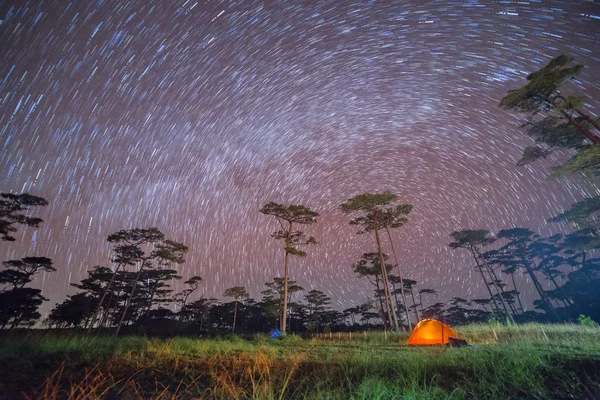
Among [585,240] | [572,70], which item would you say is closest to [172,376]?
[572,70]

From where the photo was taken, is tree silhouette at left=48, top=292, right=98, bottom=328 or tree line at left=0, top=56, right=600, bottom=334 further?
tree silhouette at left=48, top=292, right=98, bottom=328

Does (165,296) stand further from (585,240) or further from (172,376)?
(585,240)

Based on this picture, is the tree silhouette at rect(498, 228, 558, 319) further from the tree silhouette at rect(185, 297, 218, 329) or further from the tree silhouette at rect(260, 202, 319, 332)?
the tree silhouette at rect(185, 297, 218, 329)

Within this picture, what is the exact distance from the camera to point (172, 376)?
5.11 metres

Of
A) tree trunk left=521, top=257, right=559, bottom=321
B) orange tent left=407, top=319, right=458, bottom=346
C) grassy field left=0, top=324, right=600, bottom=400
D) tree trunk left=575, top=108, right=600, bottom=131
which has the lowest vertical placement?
grassy field left=0, top=324, right=600, bottom=400

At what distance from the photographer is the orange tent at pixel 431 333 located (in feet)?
45.1

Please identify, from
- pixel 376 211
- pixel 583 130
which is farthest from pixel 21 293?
pixel 583 130

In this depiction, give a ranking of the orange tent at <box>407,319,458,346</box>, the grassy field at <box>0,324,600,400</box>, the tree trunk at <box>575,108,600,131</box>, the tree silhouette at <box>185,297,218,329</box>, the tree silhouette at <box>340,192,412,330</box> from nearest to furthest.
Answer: the grassy field at <box>0,324,600,400</box> < the tree trunk at <box>575,108,600,131</box> < the orange tent at <box>407,319,458,346</box> < the tree silhouette at <box>340,192,412,330</box> < the tree silhouette at <box>185,297,218,329</box>

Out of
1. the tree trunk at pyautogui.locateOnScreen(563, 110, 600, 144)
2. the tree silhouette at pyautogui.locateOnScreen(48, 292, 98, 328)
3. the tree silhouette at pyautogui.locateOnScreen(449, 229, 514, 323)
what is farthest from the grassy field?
the tree silhouette at pyautogui.locateOnScreen(48, 292, 98, 328)

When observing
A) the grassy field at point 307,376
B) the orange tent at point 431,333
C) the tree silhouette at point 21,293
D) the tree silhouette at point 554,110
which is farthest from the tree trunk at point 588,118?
the tree silhouette at point 21,293

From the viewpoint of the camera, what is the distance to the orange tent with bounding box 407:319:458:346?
13750 mm

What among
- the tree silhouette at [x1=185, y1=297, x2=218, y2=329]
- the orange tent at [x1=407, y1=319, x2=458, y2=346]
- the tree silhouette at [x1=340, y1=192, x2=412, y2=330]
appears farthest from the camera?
the tree silhouette at [x1=185, y1=297, x2=218, y2=329]

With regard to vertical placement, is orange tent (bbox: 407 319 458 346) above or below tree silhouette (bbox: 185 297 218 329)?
below

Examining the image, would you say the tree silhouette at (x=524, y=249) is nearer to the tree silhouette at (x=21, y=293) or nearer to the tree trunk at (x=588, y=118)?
the tree trunk at (x=588, y=118)
